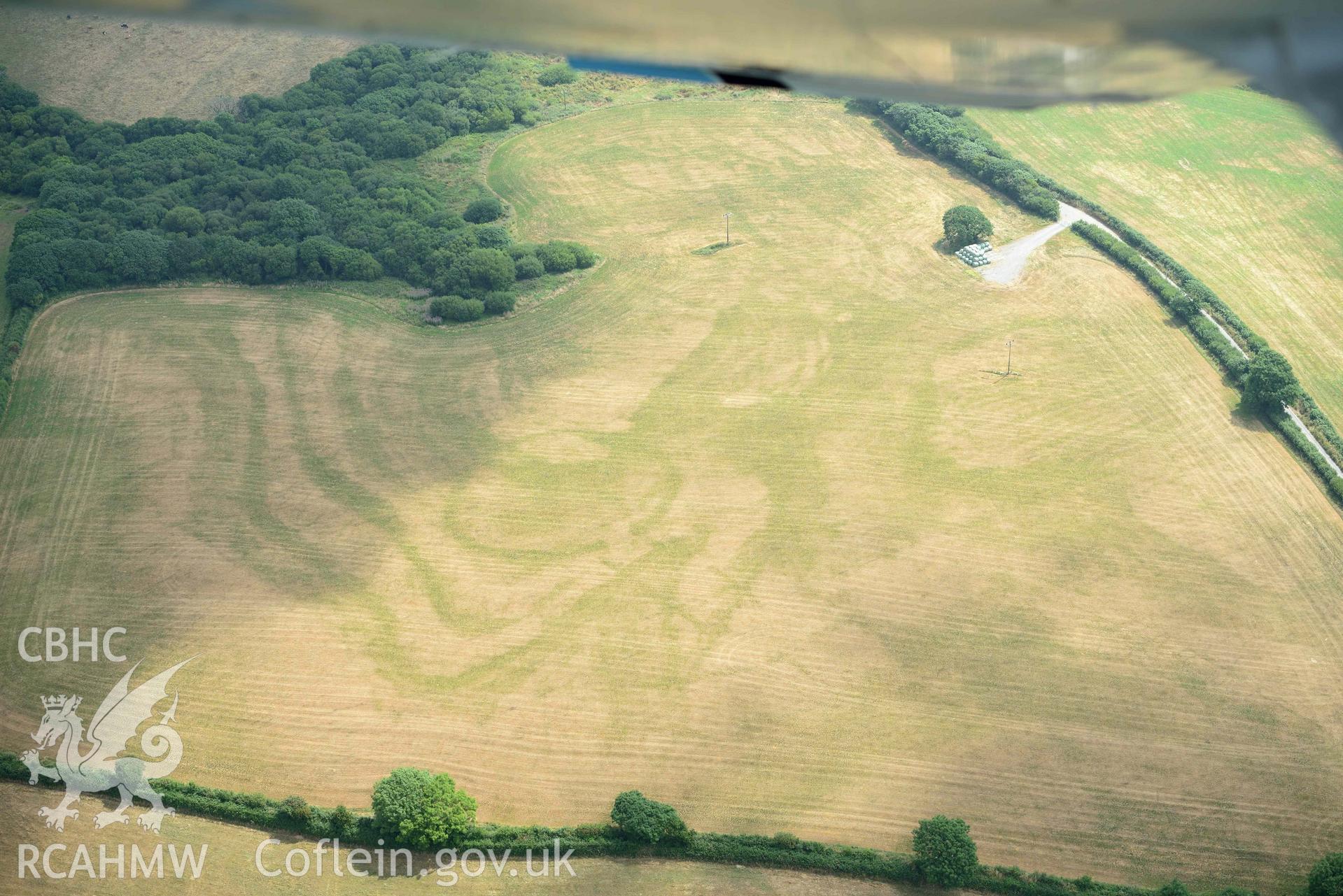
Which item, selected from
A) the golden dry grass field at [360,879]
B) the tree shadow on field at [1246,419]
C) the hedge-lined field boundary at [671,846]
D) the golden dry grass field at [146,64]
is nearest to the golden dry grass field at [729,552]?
the tree shadow on field at [1246,419]

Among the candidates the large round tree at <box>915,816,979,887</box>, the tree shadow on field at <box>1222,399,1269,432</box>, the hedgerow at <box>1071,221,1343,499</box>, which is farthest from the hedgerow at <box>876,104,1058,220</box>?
the large round tree at <box>915,816,979,887</box>

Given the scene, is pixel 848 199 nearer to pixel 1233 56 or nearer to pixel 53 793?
pixel 53 793

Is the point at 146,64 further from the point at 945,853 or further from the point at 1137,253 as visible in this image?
the point at 945,853

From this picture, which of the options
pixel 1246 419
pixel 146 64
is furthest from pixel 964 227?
pixel 146 64

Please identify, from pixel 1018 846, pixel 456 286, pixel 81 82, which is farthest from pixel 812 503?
pixel 81 82

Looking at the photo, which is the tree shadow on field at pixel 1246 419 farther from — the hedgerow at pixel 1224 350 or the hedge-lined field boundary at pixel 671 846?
the hedge-lined field boundary at pixel 671 846

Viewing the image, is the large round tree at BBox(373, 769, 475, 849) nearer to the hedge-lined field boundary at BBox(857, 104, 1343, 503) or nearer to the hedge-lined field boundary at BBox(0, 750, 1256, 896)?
the hedge-lined field boundary at BBox(0, 750, 1256, 896)
